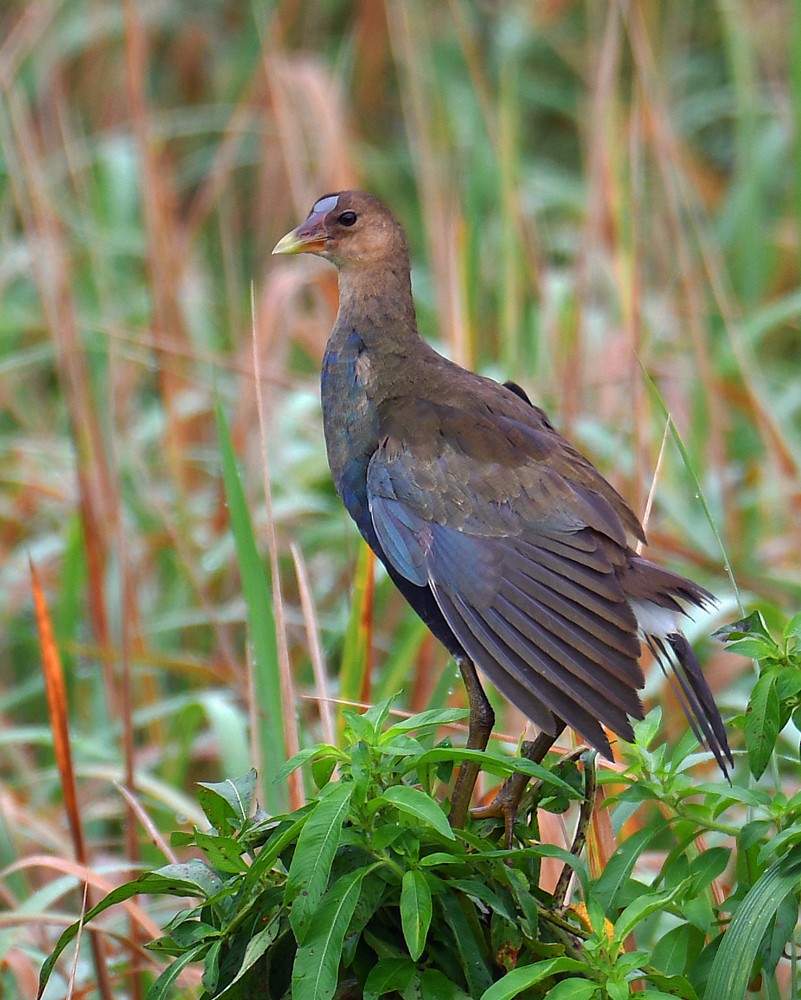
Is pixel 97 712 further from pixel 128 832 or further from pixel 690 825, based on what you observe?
pixel 690 825

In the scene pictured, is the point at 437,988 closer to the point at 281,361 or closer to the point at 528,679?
the point at 528,679

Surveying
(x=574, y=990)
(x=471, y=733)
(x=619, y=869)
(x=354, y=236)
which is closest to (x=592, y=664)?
(x=471, y=733)

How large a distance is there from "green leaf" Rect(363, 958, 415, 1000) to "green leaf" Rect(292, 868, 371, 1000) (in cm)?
7

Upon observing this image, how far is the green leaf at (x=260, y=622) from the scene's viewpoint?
2375 millimetres

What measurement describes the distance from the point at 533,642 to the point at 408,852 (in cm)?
52

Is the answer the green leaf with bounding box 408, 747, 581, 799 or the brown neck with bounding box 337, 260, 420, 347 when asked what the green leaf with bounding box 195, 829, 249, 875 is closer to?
the green leaf with bounding box 408, 747, 581, 799

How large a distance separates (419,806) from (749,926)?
16.2 inches

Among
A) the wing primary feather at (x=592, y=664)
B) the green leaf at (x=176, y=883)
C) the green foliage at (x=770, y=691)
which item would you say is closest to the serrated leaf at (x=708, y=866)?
the green foliage at (x=770, y=691)

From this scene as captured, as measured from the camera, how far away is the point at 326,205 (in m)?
2.81

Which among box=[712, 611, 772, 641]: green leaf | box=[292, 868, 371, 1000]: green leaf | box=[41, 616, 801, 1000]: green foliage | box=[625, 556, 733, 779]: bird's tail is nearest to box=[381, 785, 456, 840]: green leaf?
box=[41, 616, 801, 1000]: green foliage

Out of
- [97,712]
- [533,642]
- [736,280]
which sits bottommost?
[97,712]

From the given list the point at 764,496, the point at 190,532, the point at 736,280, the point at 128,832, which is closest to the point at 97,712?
the point at 190,532

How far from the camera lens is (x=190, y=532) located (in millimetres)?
4113

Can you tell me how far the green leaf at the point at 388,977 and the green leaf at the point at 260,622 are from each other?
713 mm
